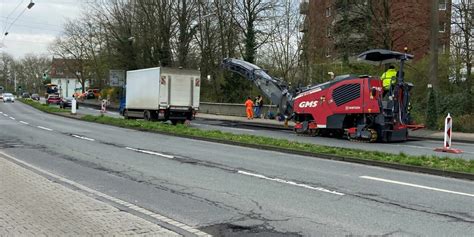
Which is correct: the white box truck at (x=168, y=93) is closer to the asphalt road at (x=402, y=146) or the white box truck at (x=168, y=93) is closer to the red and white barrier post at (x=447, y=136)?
the asphalt road at (x=402, y=146)

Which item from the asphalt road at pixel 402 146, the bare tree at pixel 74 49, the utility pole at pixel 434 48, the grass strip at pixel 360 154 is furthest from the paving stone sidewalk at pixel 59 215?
the bare tree at pixel 74 49

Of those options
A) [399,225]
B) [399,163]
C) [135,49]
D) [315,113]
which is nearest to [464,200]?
[399,225]

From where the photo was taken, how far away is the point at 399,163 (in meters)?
12.3

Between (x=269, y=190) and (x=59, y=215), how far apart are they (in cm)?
378

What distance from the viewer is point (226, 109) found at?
45.2 meters

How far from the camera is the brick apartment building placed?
34656 mm

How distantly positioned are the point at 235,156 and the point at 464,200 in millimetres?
7211

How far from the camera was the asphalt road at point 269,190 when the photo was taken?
6.85 metres

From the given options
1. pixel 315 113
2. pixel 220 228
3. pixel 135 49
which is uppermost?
pixel 135 49

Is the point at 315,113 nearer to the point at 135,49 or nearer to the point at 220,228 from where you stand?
the point at 220,228

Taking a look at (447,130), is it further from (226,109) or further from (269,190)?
(226,109)

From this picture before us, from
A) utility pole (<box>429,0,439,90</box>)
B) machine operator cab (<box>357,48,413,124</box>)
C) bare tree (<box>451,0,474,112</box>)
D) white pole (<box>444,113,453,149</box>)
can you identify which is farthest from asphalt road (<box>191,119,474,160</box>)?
bare tree (<box>451,0,474,112</box>)

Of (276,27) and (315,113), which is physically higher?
(276,27)

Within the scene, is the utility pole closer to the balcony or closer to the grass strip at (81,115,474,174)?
the grass strip at (81,115,474,174)
